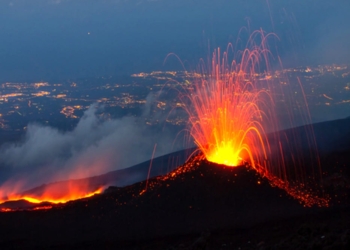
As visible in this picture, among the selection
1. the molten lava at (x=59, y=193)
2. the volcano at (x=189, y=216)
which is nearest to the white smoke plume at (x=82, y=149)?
the molten lava at (x=59, y=193)

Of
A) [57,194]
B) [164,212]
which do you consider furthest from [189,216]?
[57,194]

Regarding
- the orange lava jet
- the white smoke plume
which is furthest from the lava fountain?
the white smoke plume

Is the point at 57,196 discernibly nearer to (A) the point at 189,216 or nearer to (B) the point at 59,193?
(B) the point at 59,193

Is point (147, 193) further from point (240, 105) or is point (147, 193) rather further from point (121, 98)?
point (121, 98)

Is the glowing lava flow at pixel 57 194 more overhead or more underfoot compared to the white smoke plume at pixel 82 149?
more underfoot

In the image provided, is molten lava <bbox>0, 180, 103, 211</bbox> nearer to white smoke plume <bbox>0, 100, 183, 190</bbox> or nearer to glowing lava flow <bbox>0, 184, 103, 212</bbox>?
glowing lava flow <bbox>0, 184, 103, 212</bbox>

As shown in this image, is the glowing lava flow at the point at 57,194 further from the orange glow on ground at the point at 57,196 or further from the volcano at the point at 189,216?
the volcano at the point at 189,216
